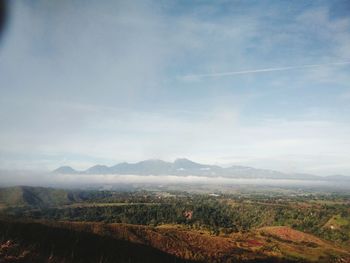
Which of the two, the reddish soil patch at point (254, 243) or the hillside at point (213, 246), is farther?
the reddish soil patch at point (254, 243)

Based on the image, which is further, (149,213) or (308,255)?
(149,213)

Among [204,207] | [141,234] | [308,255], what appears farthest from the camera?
[204,207]

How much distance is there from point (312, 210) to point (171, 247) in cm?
9343

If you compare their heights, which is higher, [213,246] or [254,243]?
[213,246]

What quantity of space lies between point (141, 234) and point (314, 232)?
222ft

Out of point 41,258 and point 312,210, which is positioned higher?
point 41,258

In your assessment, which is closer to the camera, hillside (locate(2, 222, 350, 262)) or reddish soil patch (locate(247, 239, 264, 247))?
hillside (locate(2, 222, 350, 262))

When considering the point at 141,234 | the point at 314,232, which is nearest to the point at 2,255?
the point at 141,234

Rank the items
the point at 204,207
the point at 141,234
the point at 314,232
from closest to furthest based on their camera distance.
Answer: the point at 141,234 < the point at 314,232 < the point at 204,207

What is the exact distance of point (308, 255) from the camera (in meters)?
66.9

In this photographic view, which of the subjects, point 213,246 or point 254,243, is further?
point 254,243

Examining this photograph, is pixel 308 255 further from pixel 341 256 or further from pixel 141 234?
pixel 141 234

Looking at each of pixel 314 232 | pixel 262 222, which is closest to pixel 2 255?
pixel 314 232

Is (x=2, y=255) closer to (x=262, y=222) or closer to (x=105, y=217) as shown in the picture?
(x=105, y=217)
